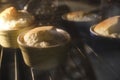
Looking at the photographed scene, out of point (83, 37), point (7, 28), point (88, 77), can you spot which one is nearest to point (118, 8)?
point (83, 37)

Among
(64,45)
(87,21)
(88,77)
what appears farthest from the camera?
(87,21)

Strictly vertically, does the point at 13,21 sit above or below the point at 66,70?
above

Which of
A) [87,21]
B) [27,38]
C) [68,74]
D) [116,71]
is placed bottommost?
[68,74]

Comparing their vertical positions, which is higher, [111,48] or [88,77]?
[111,48]

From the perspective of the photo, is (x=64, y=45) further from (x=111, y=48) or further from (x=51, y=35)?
(x=111, y=48)

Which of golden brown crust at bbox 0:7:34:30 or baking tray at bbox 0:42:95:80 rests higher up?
golden brown crust at bbox 0:7:34:30

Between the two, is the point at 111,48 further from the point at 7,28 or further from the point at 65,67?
the point at 7,28

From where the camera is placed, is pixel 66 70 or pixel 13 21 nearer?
pixel 13 21

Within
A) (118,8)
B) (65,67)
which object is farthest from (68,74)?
(118,8)

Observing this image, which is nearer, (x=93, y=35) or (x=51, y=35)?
(x=51, y=35)

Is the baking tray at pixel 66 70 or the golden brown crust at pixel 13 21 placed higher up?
the golden brown crust at pixel 13 21

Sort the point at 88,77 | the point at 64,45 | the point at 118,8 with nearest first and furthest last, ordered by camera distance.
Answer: the point at 64,45, the point at 88,77, the point at 118,8
